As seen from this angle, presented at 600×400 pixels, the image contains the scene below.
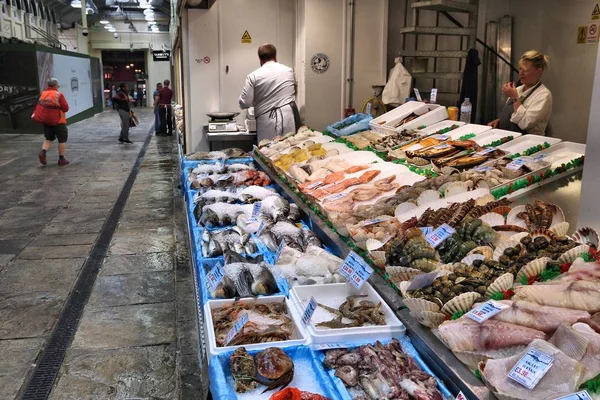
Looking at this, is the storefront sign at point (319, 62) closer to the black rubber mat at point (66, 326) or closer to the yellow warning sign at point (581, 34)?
the yellow warning sign at point (581, 34)

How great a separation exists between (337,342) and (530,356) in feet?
2.77

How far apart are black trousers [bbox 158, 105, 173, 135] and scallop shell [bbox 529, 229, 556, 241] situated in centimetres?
1852

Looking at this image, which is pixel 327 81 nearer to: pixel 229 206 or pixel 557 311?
pixel 229 206

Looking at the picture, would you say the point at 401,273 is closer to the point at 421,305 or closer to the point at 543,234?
the point at 421,305

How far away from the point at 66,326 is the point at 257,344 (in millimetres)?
3026

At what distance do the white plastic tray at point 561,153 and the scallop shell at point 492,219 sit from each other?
0.99m

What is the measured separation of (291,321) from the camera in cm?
271

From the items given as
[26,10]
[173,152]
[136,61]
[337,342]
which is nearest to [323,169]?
[337,342]

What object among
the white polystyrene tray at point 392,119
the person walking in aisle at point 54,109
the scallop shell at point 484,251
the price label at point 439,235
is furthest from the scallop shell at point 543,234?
the person walking in aisle at point 54,109

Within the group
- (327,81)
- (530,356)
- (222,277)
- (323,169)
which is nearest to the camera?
(530,356)

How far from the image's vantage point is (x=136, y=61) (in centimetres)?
4891

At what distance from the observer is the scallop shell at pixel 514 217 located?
10.1 ft

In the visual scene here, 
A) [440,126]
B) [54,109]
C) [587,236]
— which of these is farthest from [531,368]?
[54,109]

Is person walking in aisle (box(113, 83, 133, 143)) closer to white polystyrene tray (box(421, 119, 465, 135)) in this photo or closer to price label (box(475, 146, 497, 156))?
white polystyrene tray (box(421, 119, 465, 135))
